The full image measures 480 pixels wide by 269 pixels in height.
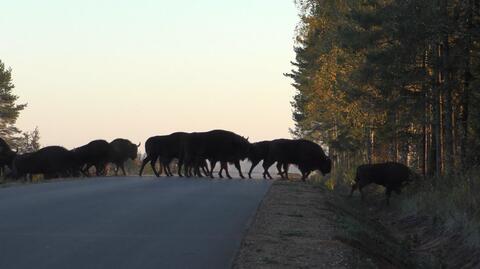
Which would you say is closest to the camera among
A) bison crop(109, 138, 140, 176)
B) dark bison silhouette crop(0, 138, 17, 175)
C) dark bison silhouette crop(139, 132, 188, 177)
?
dark bison silhouette crop(139, 132, 188, 177)

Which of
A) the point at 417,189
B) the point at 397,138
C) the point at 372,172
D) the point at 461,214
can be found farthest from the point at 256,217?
the point at 397,138

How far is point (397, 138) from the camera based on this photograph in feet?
107

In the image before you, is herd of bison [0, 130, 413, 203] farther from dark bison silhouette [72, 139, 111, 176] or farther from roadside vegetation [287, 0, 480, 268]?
roadside vegetation [287, 0, 480, 268]

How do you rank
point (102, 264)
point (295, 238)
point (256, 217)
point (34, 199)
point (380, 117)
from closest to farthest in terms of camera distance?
point (102, 264) < point (295, 238) < point (256, 217) < point (34, 199) < point (380, 117)

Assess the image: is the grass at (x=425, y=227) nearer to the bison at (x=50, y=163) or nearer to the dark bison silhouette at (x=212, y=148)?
the dark bison silhouette at (x=212, y=148)

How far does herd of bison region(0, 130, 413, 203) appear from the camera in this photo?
29.6 m

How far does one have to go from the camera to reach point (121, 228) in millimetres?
12945

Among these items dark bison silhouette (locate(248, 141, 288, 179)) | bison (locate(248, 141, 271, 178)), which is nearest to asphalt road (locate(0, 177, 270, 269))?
dark bison silhouette (locate(248, 141, 288, 179))

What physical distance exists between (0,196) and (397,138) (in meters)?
18.6

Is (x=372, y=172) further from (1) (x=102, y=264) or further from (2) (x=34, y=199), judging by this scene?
(1) (x=102, y=264)

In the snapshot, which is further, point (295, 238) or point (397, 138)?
point (397, 138)

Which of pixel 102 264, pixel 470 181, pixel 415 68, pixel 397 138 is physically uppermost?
pixel 415 68

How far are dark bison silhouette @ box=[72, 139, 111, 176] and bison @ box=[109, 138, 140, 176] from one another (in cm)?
52

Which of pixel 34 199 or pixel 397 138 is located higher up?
pixel 397 138
